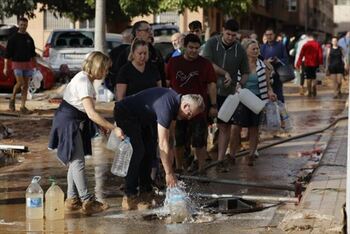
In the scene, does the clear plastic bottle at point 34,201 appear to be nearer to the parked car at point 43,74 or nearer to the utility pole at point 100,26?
the utility pole at point 100,26

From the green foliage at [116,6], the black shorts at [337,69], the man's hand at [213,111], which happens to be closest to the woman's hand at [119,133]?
the man's hand at [213,111]

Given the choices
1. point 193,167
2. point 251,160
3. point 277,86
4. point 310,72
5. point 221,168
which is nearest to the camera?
point 193,167

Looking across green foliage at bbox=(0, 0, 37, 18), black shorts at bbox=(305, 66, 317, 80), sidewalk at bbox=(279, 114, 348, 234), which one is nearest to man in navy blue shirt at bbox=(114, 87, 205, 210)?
sidewalk at bbox=(279, 114, 348, 234)

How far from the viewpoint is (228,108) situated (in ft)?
35.0

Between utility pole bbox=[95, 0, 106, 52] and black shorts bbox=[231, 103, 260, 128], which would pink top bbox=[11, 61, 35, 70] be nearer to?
utility pole bbox=[95, 0, 106, 52]

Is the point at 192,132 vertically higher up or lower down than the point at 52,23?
lower down

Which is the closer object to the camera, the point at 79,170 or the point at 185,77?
the point at 79,170

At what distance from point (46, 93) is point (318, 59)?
25.2 feet

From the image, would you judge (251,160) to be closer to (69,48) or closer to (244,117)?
(244,117)

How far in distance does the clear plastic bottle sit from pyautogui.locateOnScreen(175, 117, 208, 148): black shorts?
2559mm

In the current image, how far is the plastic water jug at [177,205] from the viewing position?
25.4ft

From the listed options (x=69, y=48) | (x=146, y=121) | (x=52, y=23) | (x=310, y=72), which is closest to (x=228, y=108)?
(x=146, y=121)

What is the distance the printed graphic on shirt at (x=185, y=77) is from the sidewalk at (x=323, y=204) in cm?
183

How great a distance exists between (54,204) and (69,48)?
57.3 ft
